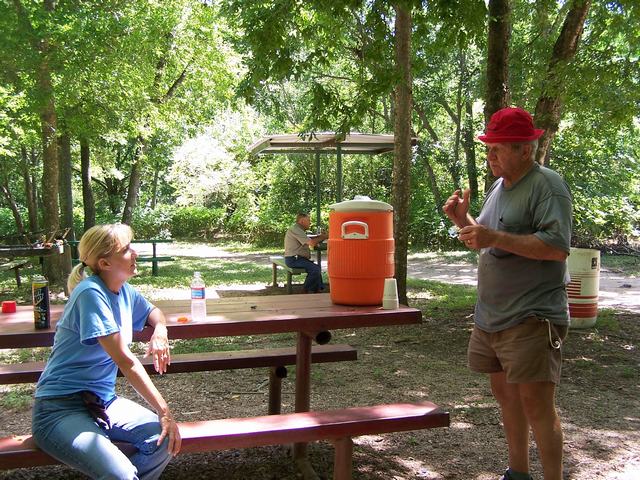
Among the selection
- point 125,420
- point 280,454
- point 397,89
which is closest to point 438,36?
point 397,89

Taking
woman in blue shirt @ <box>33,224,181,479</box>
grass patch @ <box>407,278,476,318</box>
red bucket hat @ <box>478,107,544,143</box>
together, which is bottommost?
grass patch @ <box>407,278,476,318</box>

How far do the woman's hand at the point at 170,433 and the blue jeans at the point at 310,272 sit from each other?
744 cm

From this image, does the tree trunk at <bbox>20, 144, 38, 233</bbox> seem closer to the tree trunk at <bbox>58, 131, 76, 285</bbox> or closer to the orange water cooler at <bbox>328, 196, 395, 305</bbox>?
the tree trunk at <bbox>58, 131, 76, 285</bbox>

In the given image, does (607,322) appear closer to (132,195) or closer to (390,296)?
(390,296)

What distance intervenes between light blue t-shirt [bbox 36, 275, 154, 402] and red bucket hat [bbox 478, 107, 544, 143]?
1790 mm

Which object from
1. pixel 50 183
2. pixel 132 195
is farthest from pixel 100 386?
pixel 132 195

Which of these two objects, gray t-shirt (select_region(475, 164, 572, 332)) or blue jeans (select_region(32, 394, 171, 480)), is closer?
blue jeans (select_region(32, 394, 171, 480))

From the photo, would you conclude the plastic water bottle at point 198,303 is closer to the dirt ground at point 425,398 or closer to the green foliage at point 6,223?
the dirt ground at point 425,398

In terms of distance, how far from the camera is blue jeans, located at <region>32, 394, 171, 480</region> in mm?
2246

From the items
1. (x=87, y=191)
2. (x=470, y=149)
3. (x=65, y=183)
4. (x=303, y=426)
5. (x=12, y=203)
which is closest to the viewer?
(x=303, y=426)

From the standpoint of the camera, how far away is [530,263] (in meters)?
2.79

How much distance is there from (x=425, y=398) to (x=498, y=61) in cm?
388

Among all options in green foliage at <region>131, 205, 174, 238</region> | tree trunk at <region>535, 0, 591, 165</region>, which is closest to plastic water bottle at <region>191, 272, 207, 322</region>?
tree trunk at <region>535, 0, 591, 165</region>

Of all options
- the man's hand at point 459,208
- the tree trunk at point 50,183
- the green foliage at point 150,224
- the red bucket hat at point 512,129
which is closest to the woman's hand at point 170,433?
the man's hand at point 459,208
